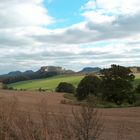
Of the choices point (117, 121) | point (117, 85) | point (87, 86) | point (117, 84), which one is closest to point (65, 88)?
point (87, 86)

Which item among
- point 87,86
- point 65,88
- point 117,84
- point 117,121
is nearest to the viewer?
point 117,121

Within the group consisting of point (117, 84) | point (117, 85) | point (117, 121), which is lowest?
point (117, 121)

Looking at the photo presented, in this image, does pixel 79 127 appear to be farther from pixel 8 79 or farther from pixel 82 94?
pixel 8 79

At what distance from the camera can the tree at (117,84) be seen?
63.2 metres

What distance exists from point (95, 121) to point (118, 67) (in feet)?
187

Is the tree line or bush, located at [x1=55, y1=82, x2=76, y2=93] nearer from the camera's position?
the tree line

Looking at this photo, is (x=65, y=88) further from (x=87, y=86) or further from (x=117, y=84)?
(x=117, y=84)

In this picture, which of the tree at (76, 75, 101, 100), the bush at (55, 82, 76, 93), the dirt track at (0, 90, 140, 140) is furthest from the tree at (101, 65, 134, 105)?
the bush at (55, 82, 76, 93)

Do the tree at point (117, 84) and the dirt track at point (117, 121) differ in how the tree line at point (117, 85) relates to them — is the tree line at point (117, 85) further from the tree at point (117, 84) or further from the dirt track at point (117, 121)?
the dirt track at point (117, 121)

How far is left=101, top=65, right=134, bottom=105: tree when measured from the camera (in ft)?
207

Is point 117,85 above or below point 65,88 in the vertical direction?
above

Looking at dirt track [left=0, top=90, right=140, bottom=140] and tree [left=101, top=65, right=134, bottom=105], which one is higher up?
tree [left=101, top=65, right=134, bottom=105]

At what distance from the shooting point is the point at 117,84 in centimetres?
6297

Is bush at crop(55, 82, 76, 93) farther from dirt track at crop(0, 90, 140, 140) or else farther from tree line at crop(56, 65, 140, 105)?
dirt track at crop(0, 90, 140, 140)
